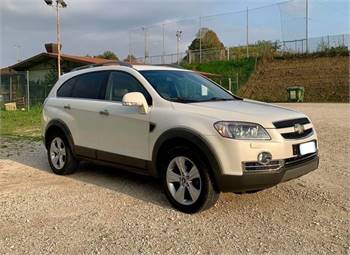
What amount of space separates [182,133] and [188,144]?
145mm

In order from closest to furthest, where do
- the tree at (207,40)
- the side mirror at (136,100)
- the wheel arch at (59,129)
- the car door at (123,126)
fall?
1. the side mirror at (136,100)
2. the car door at (123,126)
3. the wheel arch at (59,129)
4. the tree at (207,40)

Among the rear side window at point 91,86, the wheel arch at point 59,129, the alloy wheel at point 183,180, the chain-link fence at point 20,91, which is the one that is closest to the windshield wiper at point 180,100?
the alloy wheel at point 183,180

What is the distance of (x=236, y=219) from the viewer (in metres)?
4.73

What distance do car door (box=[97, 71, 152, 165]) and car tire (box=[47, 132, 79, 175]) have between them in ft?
2.98

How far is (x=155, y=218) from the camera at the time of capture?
15.8ft

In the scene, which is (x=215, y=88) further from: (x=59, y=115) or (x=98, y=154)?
(x=59, y=115)

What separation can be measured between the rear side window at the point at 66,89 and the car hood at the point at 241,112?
8.52ft

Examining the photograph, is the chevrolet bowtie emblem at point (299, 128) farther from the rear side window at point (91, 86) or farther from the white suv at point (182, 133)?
the rear side window at point (91, 86)

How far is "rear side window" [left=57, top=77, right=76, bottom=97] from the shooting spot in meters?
7.21

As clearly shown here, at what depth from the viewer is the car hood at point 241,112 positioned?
474 cm

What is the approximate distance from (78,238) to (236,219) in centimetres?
167

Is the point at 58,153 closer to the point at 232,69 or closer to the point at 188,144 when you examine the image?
the point at 188,144

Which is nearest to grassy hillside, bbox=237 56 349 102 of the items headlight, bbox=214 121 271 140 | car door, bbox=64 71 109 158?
car door, bbox=64 71 109 158

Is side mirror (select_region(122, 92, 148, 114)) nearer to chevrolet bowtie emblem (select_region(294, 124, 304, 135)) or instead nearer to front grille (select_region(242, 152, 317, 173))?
front grille (select_region(242, 152, 317, 173))
